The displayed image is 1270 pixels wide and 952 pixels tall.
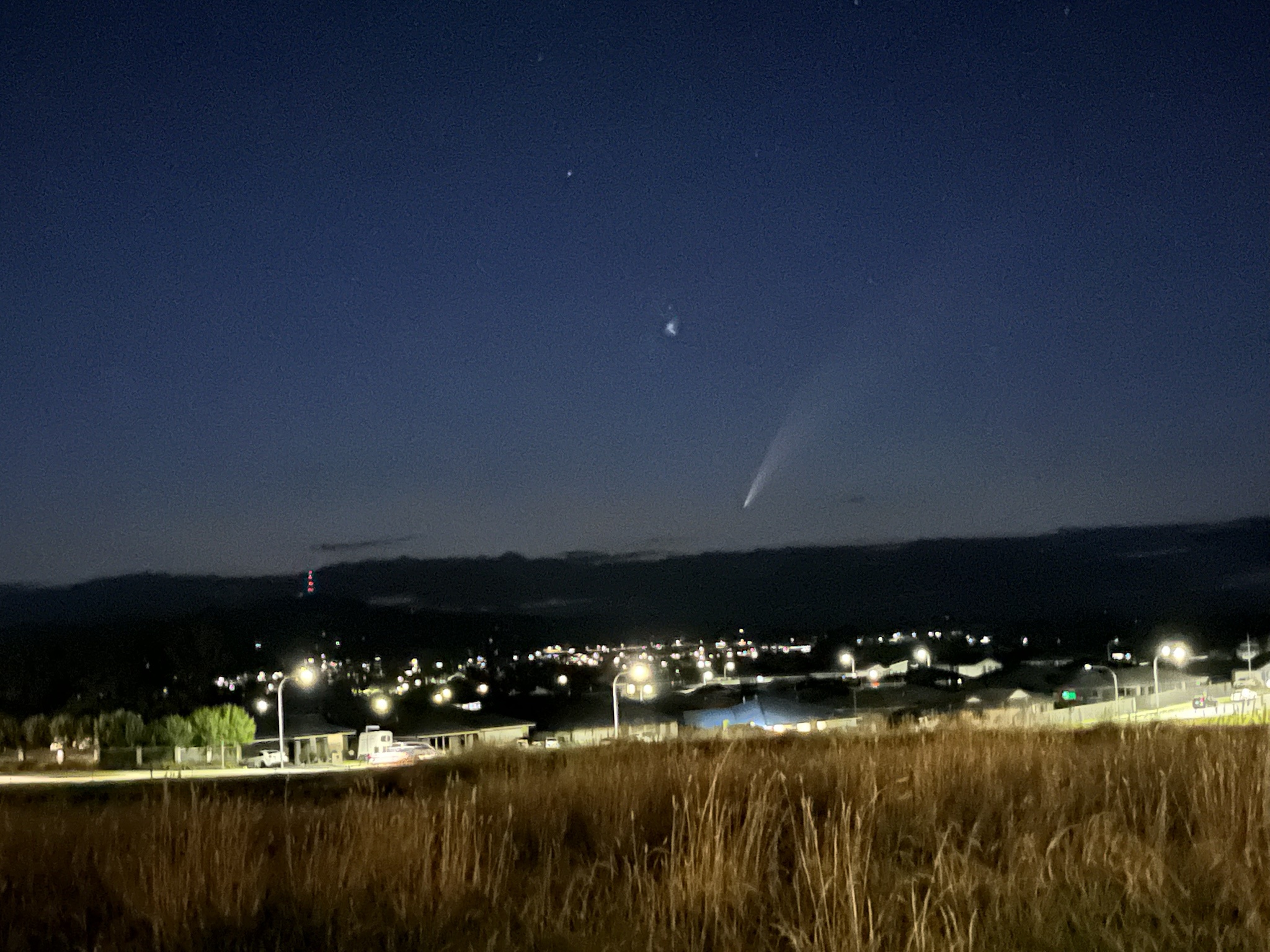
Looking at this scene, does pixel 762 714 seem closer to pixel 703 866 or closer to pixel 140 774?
pixel 140 774

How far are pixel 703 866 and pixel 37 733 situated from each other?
165ft

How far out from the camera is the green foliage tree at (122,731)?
4444 cm

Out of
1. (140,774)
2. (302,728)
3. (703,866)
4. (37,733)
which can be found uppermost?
(703,866)

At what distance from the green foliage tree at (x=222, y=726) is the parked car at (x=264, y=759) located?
1.71 metres

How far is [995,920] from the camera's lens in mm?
5129

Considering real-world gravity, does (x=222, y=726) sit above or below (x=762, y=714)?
above

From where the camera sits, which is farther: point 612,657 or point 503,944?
point 612,657

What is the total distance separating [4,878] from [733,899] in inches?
146

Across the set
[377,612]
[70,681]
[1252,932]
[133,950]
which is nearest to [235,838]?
[133,950]

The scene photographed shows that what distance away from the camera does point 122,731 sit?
149 ft

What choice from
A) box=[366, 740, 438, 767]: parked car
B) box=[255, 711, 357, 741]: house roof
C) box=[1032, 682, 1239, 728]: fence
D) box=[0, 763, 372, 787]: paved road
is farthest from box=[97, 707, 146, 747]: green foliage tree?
box=[1032, 682, 1239, 728]: fence

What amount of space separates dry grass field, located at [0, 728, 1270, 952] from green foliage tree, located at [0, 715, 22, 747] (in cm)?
4411

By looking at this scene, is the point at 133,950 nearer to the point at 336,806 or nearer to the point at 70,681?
the point at 336,806

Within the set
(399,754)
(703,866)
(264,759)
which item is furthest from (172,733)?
(703,866)
